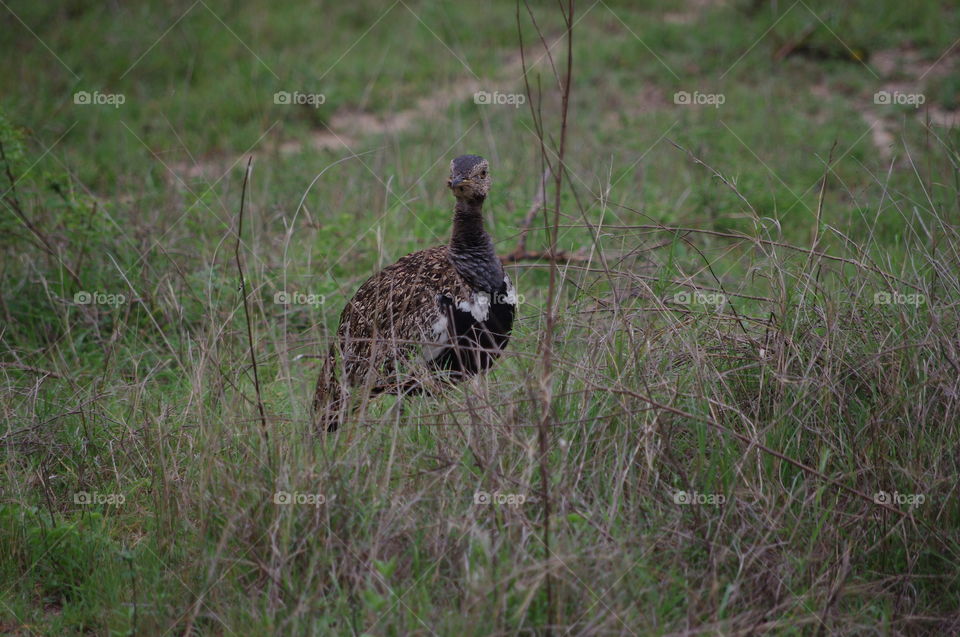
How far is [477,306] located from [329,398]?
78 centimetres

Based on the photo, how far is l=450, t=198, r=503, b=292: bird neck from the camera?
3871mm

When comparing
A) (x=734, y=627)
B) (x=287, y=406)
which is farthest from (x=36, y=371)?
(x=734, y=627)

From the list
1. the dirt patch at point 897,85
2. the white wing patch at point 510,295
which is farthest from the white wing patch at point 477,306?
the dirt patch at point 897,85

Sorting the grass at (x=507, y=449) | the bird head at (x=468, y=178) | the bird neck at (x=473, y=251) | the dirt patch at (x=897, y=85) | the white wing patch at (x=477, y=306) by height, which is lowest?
the grass at (x=507, y=449)

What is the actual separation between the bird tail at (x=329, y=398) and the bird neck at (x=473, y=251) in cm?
66

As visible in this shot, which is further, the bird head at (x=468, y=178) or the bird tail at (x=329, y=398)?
the bird head at (x=468, y=178)

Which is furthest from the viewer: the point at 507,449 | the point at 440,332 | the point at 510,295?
the point at 510,295

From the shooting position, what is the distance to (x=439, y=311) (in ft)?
12.3

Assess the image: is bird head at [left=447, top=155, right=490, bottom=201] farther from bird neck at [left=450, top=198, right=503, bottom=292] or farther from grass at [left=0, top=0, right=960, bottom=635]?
grass at [left=0, top=0, right=960, bottom=635]

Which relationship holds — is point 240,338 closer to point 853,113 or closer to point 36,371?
point 36,371

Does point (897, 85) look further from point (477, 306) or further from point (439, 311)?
point (439, 311)

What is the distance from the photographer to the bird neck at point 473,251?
3.87 meters

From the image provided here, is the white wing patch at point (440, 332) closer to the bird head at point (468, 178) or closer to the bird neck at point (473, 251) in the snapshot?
the bird neck at point (473, 251)

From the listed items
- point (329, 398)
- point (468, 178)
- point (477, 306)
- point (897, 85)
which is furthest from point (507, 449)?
point (897, 85)
